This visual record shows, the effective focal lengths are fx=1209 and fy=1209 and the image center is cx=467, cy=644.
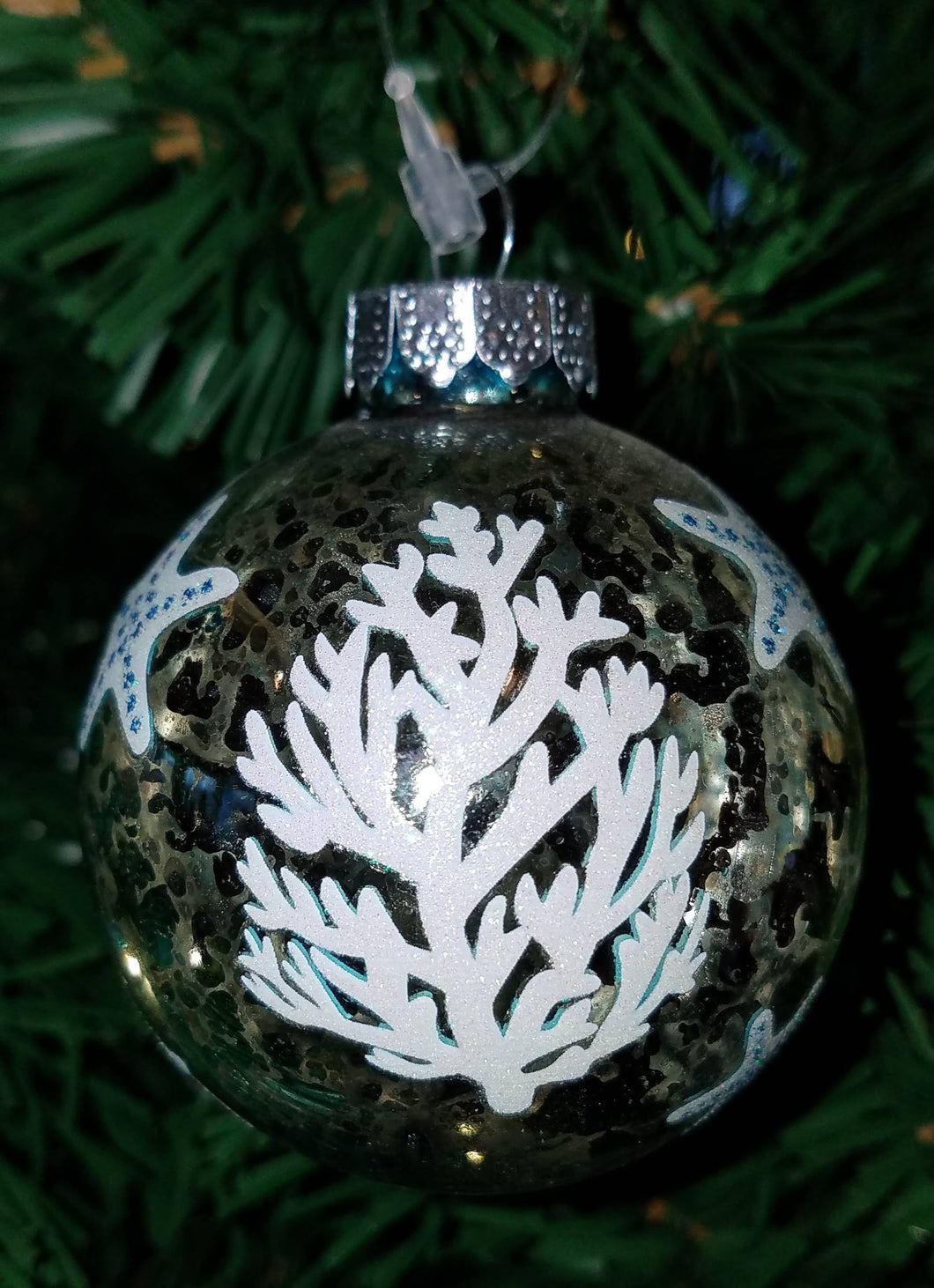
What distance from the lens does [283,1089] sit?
0.46m

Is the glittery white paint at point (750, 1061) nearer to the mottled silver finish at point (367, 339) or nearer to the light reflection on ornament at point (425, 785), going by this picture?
the light reflection on ornament at point (425, 785)

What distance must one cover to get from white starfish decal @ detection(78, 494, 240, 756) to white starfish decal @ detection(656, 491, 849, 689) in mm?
177

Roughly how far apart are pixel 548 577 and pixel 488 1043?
0.16m

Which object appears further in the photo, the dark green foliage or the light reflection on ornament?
the dark green foliage

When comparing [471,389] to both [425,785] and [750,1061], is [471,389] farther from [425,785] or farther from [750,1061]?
[750,1061]

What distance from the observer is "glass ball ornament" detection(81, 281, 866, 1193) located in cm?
40

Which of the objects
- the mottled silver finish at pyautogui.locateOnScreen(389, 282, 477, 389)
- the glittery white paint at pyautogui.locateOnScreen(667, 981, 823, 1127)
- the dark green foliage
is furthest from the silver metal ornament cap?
the glittery white paint at pyautogui.locateOnScreen(667, 981, 823, 1127)

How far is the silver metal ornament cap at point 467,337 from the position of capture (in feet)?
1.59

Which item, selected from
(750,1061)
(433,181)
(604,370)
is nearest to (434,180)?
(433,181)

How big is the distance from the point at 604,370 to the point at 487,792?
1.09 feet

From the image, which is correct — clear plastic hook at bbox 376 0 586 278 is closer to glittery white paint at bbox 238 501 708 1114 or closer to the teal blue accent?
the teal blue accent

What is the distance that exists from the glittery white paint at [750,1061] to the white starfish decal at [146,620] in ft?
0.83

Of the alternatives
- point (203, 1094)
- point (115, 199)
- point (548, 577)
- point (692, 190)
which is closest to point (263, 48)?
point (115, 199)

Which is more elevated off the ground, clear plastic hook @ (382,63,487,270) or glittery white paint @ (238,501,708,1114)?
clear plastic hook @ (382,63,487,270)
